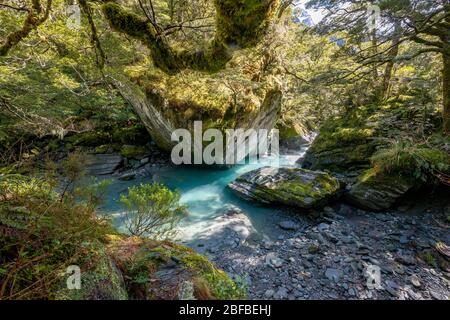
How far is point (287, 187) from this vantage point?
6.88 metres

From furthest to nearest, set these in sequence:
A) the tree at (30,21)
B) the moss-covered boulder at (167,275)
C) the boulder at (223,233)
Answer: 1. the boulder at (223,233)
2. the tree at (30,21)
3. the moss-covered boulder at (167,275)

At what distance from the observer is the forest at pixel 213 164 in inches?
81.4

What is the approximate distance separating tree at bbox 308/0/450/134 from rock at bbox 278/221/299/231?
14.4 feet

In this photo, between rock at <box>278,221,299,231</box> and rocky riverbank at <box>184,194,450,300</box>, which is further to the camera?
rock at <box>278,221,299,231</box>

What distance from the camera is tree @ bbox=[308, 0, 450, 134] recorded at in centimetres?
449

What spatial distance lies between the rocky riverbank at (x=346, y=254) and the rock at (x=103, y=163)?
6353 mm

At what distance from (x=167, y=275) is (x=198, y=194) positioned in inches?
227

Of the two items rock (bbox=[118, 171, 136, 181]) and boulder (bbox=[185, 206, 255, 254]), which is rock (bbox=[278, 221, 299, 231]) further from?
rock (bbox=[118, 171, 136, 181])

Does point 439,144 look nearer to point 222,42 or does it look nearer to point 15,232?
point 222,42

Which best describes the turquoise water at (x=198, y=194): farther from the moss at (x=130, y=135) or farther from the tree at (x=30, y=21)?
the tree at (x=30, y=21)

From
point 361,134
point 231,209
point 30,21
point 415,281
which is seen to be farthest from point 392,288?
point 30,21

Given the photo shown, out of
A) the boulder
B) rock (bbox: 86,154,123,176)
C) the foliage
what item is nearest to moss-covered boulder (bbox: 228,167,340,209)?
the boulder

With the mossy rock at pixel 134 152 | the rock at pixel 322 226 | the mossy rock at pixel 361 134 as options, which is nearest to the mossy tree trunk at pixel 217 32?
the rock at pixel 322 226
